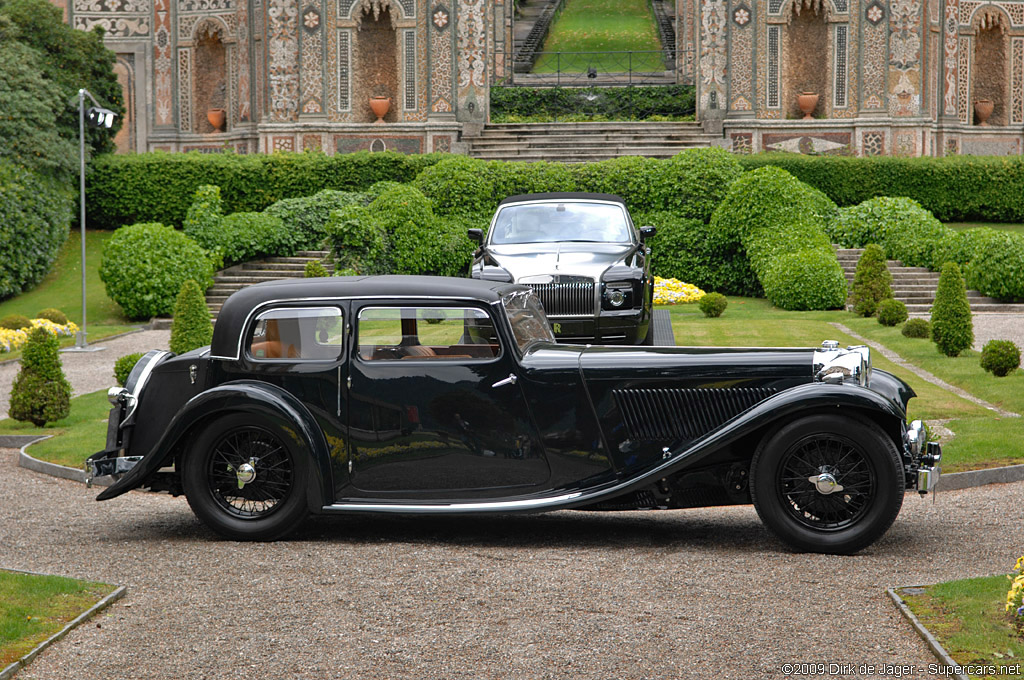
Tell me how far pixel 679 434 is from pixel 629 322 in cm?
545

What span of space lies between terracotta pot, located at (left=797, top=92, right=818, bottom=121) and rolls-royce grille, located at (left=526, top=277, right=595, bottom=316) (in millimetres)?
24301

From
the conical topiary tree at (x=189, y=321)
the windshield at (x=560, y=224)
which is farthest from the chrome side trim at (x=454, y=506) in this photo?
the windshield at (x=560, y=224)

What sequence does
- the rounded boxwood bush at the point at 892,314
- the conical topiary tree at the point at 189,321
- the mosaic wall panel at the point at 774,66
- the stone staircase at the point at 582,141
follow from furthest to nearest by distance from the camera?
the mosaic wall panel at the point at 774,66, the stone staircase at the point at 582,141, the rounded boxwood bush at the point at 892,314, the conical topiary tree at the point at 189,321

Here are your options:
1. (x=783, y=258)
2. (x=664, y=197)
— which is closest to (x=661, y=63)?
(x=664, y=197)

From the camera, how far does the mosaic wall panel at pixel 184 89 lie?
123 ft

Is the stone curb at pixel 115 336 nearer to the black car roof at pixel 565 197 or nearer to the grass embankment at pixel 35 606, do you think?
the black car roof at pixel 565 197

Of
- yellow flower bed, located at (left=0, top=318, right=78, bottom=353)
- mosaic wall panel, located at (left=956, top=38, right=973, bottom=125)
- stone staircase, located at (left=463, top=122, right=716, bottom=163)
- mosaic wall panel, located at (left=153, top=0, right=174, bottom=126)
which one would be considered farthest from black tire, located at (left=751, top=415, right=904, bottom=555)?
mosaic wall panel, located at (left=153, top=0, right=174, bottom=126)

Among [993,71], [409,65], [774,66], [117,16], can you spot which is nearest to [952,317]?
[774,66]

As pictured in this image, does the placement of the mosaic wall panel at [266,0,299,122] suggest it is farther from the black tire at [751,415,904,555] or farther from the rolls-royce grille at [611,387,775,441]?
the black tire at [751,415,904,555]

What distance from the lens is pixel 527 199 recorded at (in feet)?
46.9

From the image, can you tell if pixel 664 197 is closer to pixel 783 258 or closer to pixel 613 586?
pixel 783 258

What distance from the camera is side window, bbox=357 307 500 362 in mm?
6520

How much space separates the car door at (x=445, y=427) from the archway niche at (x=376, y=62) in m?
28.9

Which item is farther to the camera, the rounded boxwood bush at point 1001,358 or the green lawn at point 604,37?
the green lawn at point 604,37
